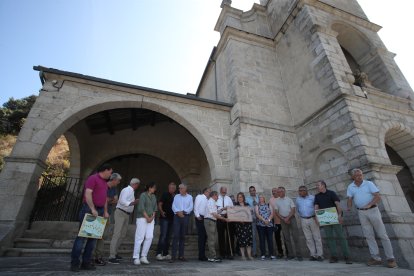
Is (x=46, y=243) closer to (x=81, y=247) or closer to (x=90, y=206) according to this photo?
(x=81, y=247)

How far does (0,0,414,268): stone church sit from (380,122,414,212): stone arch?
30 millimetres

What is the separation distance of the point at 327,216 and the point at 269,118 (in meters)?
3.94

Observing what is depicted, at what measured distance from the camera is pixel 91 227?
2.93m

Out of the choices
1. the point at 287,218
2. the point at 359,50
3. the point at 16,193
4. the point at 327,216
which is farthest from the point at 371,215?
the point at 359,50

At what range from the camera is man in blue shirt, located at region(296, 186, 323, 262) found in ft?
15.3

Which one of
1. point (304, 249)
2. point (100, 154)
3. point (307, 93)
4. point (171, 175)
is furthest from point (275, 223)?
point (171, 175)

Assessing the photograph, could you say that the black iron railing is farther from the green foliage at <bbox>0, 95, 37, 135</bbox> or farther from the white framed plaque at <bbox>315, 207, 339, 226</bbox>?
the green foliage at <bbox>0, 95, 37, 135</bbox>

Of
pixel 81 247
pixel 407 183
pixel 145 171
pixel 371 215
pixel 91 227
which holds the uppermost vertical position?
pixel 145 171

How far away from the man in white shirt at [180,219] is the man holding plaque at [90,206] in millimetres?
1460

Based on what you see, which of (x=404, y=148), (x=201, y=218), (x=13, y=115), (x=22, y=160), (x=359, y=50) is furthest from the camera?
(x=13, y=115)

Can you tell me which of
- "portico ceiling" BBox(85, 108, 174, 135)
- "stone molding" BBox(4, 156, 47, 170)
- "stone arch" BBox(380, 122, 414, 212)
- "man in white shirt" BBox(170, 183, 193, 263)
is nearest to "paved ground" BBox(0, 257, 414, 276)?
"man in white shirt" BBox(170, 183, 193, 263)

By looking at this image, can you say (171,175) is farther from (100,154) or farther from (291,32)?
(291,32)

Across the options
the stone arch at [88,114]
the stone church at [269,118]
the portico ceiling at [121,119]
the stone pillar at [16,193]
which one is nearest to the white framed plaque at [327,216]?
the stone church at [269,118]

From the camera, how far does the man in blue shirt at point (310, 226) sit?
15.3ft
